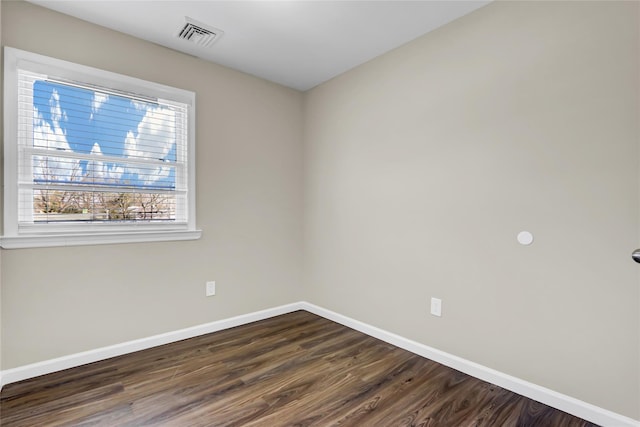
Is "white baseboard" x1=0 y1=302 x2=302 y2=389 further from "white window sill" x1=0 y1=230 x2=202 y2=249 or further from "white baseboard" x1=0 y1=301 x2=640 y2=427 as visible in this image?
"white window sill" x1=0 y1=230 x2=202 y2=249

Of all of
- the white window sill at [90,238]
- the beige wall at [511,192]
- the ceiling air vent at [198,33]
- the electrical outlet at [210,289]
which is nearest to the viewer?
the beige wall at [511,192]

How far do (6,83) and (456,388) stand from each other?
3275 mm

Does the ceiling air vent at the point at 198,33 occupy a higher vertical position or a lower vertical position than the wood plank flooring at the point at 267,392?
higher

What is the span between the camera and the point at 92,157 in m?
2.16

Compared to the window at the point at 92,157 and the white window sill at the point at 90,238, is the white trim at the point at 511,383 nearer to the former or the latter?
the white window sill at the point at 90,238

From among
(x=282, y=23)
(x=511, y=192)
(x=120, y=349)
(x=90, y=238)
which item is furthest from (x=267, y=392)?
(x=282, y=23)

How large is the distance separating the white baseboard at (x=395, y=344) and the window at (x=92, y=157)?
2.55 feet

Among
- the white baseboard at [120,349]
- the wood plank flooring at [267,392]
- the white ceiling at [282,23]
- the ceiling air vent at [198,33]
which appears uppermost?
the white ceiling at [282,23]

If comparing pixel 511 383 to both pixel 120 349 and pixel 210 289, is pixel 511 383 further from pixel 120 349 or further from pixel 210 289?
pixel 120 349

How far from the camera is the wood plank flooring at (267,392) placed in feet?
5.24

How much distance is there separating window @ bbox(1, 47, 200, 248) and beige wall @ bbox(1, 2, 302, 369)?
0.33 ft

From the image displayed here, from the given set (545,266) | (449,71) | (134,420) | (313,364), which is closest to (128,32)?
(449,71)

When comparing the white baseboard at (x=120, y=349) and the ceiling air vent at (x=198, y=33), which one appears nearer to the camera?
the white baseboard at (x=120, y=349)

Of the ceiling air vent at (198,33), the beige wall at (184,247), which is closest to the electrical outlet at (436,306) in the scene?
the beige wall at (184,247)
